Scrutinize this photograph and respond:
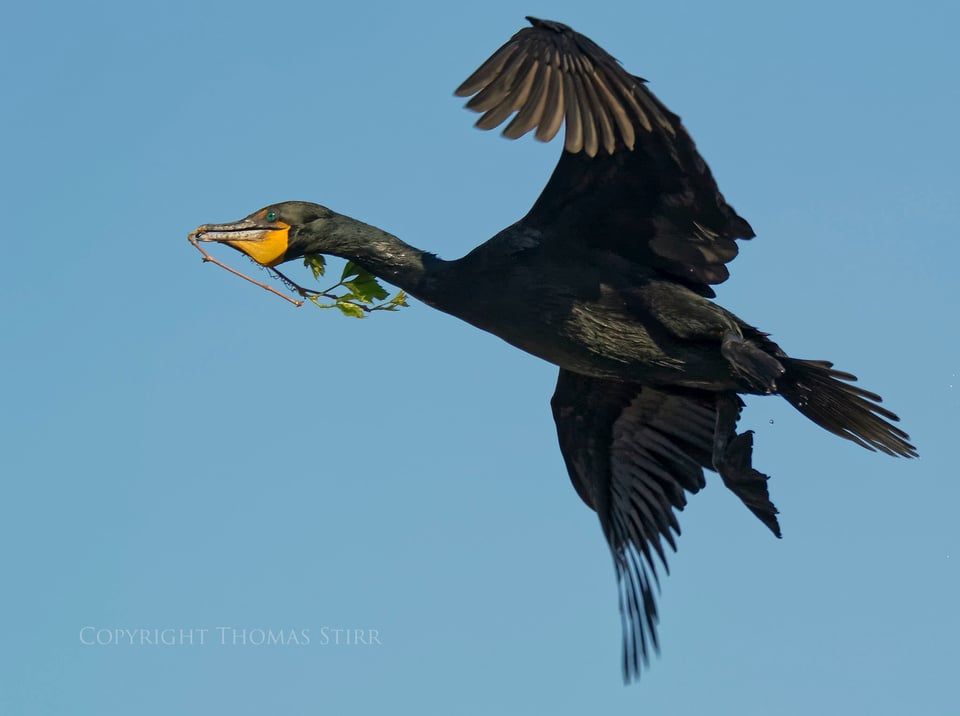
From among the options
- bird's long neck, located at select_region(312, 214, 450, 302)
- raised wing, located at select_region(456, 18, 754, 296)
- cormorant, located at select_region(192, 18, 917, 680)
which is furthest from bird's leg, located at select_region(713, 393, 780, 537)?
bird's long neck, located at select_region(312, 214, 450, 302)

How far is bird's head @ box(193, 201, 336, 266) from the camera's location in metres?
7.48

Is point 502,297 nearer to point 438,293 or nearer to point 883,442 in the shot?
point 438,293

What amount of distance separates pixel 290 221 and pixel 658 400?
2.08 meters

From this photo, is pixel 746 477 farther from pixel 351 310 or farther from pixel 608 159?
pixel 351 310

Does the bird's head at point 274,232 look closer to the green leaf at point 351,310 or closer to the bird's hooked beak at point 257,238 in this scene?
the bird's hooked beak at point 257,238

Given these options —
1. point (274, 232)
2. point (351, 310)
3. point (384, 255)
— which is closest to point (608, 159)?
point (384, 255)

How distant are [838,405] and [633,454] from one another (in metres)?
1.20

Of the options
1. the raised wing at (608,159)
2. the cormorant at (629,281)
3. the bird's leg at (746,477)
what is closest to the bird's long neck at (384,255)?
the cormorant at (629,281)

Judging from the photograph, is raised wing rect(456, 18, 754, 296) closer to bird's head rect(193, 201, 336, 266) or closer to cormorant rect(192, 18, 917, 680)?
cormorant rect(192, 18, 917, 680)

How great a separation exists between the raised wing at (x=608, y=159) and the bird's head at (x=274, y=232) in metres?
1.04

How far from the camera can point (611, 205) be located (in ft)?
23.5

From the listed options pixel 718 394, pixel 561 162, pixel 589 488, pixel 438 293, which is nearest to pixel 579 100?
pixel 561 162

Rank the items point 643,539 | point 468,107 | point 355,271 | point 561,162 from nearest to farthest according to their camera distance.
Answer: point 468,107 → point 561,162 → point 355,271 → point 643,539

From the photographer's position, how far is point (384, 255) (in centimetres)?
750
